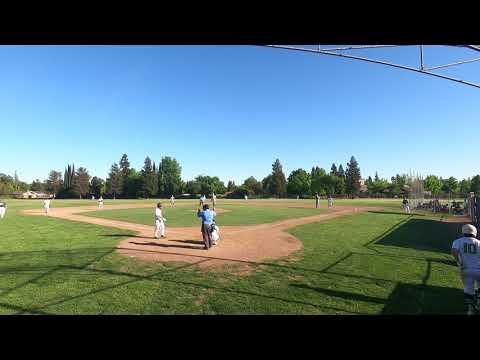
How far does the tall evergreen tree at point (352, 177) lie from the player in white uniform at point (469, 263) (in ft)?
359

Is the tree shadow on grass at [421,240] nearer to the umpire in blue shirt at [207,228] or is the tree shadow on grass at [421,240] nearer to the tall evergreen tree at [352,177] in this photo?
the umpire in blue shirt at [207,228]

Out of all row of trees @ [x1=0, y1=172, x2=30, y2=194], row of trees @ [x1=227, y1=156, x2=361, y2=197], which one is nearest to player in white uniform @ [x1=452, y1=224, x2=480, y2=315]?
row of trees @ [x1=227, y1=156, x2=361, y2=197]

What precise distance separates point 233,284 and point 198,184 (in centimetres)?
9634

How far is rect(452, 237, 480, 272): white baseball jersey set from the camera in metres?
5.13

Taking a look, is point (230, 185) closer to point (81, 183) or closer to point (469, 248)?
point (81, 183)

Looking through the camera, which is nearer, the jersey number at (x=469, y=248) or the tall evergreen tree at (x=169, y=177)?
the jersey number at (x=469, y=248)

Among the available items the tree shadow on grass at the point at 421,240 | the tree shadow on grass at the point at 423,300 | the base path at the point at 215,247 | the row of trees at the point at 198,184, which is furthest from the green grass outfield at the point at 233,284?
the row of trees at the point at 198,184

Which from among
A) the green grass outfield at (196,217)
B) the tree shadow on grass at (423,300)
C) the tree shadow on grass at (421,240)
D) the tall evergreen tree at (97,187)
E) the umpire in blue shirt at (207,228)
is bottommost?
the tree shadow on grass at (423,300)

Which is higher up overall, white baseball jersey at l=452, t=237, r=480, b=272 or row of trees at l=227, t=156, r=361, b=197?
row of trees at l=227, t=156, r=361, b=197

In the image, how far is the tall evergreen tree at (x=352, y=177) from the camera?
112000mm

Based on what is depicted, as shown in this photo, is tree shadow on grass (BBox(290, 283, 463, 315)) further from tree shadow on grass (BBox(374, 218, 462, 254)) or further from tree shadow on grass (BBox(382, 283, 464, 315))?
tree shadow on grass (BBox(374, 218, 462, 254))
